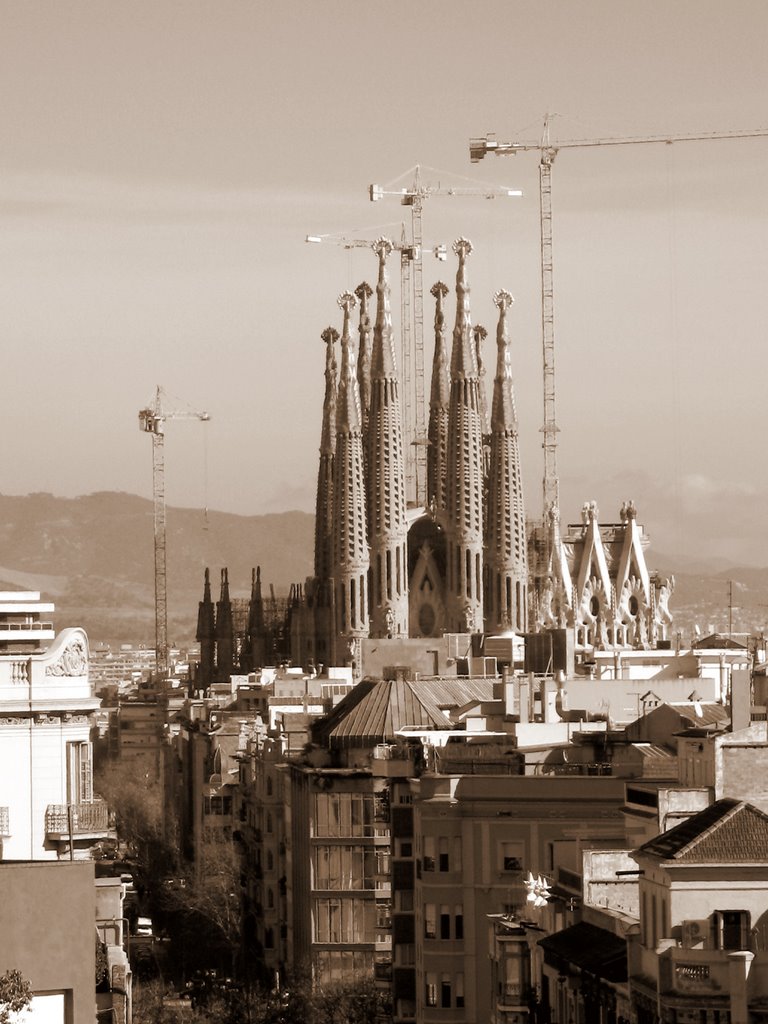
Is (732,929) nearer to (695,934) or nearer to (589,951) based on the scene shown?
(695,934)

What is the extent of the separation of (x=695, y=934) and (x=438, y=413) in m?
145

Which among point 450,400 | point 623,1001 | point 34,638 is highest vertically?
point 450,400

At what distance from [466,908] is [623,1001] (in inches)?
751

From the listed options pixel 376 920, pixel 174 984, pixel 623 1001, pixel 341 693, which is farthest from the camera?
pixel 341 693

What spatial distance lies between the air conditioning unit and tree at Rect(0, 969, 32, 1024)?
34.3 ft

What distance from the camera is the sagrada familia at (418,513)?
167 meters

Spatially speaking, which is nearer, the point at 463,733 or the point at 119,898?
the point at 119,898

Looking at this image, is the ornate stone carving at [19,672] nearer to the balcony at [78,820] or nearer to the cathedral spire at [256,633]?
the balcony at [78,820]

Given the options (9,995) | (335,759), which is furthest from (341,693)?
(9,995)

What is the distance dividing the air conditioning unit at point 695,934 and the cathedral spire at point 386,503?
13051cm

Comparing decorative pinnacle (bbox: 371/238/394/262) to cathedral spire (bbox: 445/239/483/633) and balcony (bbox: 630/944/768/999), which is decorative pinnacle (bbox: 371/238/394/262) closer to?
cathedral spire (bbox: 445/239/483/633)

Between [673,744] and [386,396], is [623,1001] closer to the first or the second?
[673,744]

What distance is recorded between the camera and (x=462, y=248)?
177 meters

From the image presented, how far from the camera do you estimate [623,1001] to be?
1437 inches
